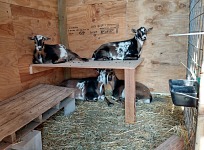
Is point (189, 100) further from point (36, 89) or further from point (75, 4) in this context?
point (75, 4)

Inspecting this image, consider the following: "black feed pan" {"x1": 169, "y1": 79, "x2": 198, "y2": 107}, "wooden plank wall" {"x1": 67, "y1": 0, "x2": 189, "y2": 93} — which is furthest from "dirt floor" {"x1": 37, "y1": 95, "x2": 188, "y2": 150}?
"black feed pan" {"x1": 169, "y1": 79, "x2": 198, "y2": 107}

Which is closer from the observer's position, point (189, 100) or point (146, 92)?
point (189, 100)

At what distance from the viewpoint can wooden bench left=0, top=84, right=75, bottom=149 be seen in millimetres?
1364

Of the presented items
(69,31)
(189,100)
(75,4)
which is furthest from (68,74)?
(189,100)

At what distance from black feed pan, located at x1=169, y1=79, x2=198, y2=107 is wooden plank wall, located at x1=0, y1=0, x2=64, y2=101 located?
176cm

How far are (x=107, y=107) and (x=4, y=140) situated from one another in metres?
1.43

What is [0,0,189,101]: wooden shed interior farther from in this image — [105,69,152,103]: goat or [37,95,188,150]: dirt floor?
[37,95,188,150]: dirt floor

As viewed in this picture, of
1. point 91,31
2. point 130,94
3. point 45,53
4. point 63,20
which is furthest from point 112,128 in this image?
point 63,20

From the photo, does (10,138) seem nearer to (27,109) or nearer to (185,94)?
(27,109)

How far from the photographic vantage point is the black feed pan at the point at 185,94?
1047 millimetres

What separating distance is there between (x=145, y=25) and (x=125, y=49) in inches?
19.6

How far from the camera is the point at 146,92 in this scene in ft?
8.68

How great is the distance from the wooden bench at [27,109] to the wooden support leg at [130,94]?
2.38ft

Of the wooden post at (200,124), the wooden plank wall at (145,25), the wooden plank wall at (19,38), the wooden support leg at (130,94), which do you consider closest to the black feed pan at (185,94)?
the wooden post at (200,124)
